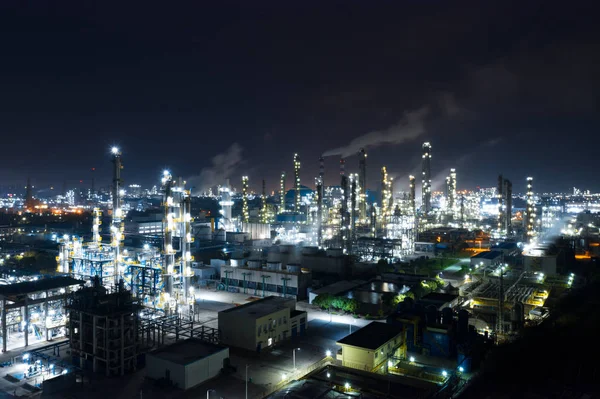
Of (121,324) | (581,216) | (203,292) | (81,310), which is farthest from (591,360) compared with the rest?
(581,216)

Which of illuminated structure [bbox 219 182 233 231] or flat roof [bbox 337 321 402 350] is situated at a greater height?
illuminated structure [bbox 219 182 233 231]

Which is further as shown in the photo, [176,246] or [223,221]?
[223,221]

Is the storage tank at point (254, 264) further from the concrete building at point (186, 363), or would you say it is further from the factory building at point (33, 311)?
the concrete building at point (186, 363)

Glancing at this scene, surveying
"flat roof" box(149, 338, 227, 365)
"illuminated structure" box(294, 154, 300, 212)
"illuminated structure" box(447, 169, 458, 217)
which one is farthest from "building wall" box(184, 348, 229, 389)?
"illuminated structure" box(447, 169, 458, 217)

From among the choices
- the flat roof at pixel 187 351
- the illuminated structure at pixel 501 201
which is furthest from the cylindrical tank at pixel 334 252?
the illuminated structure at pixel 501 201

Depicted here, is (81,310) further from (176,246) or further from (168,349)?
(176,246)

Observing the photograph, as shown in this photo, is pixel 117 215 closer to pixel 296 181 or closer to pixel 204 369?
pixel 204 369

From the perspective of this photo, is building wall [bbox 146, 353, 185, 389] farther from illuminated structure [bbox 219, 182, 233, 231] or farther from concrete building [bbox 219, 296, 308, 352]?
illuminated structure [bbox 219, 182, 233, 231]
